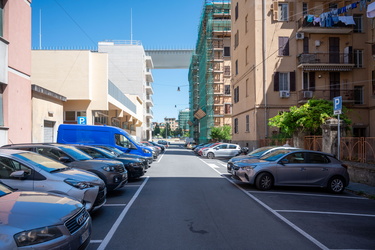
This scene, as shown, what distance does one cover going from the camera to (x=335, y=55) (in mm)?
28391

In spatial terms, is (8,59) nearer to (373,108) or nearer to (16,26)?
(16,26)

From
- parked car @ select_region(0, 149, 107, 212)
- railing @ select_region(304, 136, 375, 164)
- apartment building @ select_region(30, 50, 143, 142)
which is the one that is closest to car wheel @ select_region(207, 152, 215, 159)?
apartment building @ select_region(30, 50, 143, 142)

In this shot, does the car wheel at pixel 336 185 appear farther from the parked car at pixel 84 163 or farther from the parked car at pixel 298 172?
the parked car at pixel 84 163

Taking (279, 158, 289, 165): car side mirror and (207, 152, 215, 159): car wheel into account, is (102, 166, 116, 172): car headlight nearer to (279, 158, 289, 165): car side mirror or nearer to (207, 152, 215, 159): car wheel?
(279, 158, 289, 165): car side mirror

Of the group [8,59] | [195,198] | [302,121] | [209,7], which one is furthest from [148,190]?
[209,7]

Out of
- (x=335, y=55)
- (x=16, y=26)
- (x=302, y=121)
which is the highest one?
(x=335, y=55)

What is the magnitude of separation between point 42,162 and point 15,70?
8837 mm

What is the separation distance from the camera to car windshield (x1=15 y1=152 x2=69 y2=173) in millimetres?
6648

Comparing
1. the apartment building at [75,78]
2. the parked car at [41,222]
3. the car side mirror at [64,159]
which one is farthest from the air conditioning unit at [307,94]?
the parked car at [41,222]

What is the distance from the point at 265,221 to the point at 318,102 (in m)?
16.6

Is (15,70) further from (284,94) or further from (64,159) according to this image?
(284,94)

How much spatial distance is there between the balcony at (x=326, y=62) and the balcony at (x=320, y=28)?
1.94 m

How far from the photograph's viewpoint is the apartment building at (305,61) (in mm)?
27422

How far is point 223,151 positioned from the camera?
29.0 m
